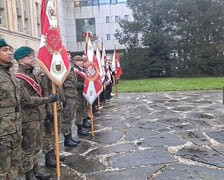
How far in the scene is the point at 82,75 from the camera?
5.68 meters

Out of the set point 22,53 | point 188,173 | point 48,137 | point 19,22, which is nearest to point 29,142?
point 48,137

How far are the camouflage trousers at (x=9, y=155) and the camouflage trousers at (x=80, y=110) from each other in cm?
277

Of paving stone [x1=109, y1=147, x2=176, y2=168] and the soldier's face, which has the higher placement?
the soldier's face

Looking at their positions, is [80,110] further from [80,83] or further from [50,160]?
[50,160]

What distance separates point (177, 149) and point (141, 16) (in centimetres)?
2157

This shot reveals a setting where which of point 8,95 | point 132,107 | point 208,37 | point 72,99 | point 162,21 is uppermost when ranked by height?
point 162,21

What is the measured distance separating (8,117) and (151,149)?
8.64ft

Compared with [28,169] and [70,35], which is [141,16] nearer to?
[70,35]

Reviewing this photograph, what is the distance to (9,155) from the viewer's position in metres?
2.55

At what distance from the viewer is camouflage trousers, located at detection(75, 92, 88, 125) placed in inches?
216

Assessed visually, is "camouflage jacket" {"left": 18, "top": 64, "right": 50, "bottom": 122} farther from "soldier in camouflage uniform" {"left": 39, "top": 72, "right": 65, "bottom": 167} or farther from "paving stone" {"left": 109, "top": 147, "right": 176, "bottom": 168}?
"paving stone" {"left": 109, "top": 147, "right": 176, "bottom": 168}

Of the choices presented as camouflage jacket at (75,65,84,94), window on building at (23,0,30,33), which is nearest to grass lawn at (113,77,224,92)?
camouflage jacket at (75,65,84,94)

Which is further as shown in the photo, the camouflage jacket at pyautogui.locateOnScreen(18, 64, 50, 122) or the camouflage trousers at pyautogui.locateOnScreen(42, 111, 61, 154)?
the camouflage trousers at pyautogui.locateOnScreen(42, 111, 61, 154)

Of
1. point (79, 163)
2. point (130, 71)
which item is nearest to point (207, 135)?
point (79, 163)
